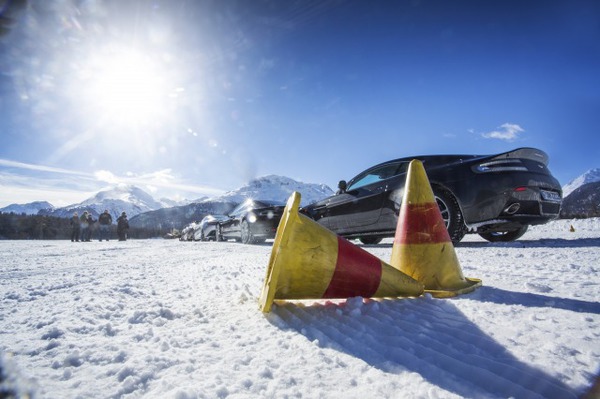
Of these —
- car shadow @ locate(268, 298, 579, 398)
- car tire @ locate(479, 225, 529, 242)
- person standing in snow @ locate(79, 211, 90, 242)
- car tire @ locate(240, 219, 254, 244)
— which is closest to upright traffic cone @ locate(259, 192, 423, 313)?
car shadow @ locate(268, 298, 579, 398)

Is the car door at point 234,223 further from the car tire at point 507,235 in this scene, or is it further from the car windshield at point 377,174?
the car tire at point 507,235

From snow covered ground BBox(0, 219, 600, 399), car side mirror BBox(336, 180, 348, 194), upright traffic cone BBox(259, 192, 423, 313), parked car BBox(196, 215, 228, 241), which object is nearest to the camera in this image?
snow covered ground BBox(0, 219, 600, 399)

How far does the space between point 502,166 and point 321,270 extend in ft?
12.1

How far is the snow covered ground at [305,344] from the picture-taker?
1.08m

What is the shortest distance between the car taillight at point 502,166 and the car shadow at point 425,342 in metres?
2.78

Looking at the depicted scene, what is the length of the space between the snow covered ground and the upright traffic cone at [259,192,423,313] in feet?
0.35

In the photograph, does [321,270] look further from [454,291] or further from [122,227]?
[122,227]

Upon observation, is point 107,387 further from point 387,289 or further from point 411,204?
point 411,204

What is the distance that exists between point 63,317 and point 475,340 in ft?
7.62

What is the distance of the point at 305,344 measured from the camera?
1.47 metres

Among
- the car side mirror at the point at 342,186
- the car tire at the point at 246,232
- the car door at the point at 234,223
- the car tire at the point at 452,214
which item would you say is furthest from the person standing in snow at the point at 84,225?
the car tire at the point at 452,214

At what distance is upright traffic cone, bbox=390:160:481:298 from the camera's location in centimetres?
247

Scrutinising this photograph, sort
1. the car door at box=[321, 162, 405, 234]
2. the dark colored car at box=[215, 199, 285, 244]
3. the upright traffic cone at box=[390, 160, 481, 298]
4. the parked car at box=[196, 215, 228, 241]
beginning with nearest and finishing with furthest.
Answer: the upright traffic cone at box=[390, 160, 481, 298] < the car door at box=[321, 162, 405, 234] < the dark colored car at box=[215, 199, 285, 244] < the parked car at box=[196, 215, 228, 241]

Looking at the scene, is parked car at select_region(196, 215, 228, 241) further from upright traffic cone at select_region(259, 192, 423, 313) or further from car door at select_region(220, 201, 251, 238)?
upright traffic cone at select_region(259, 192, 423, 313)
